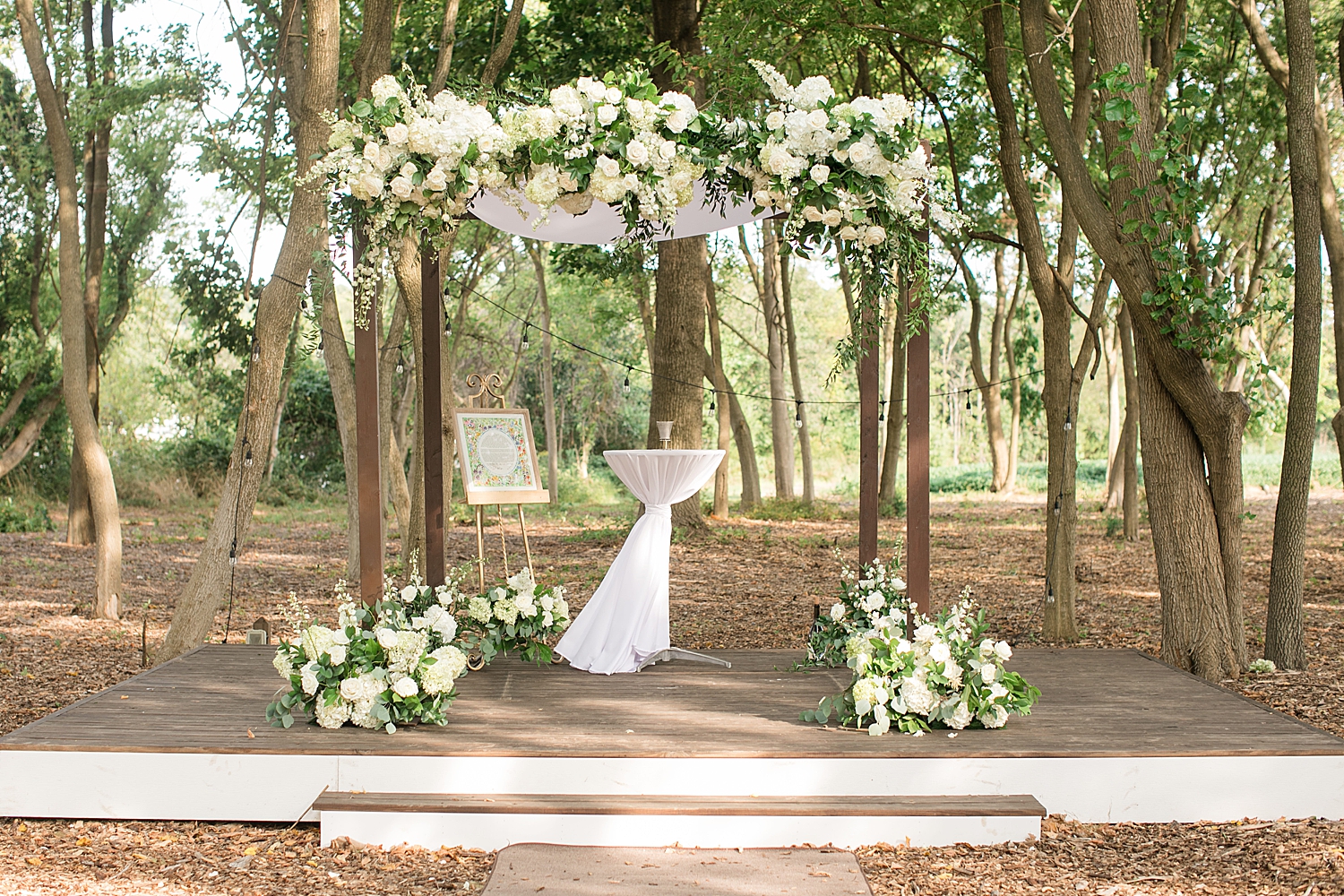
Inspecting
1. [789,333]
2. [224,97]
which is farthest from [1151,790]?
[789,333]

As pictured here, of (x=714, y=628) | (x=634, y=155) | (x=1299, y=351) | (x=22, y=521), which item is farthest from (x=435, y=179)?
(x=22, y=521)

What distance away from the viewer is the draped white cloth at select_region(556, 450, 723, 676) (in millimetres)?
5188

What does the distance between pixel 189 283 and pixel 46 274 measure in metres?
5.69

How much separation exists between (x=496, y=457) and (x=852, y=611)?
208cm

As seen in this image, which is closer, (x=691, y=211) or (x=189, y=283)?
(x=691, y=211)

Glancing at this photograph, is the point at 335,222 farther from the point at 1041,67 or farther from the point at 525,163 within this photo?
the point at 1041,67

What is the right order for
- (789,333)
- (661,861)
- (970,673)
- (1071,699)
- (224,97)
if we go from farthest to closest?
(789,333)
(224,97)
(1071,699)
(970,673)
(661,861)

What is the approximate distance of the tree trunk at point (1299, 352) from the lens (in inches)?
212

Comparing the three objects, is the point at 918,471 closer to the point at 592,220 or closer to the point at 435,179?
the point at 592,220

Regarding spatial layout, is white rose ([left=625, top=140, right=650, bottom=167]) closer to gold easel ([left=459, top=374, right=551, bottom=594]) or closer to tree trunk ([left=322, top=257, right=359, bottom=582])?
gold easel ([left=459, top=374, right=551, bottom=594])

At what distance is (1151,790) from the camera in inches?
149

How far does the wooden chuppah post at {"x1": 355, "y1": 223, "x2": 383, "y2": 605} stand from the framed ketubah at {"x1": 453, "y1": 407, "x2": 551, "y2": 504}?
0.77 meters

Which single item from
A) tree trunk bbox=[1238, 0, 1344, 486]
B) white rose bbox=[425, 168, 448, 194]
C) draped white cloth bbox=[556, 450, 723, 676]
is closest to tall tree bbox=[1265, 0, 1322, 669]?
tree trunk bbox=[1238, 0, 1344, 486]

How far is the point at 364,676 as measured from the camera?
405 cm
